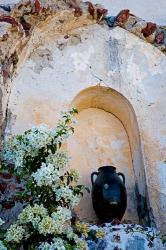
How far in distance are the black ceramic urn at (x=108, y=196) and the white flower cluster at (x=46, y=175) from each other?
1189 mm

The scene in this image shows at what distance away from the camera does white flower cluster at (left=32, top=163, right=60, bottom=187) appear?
2.91 meters

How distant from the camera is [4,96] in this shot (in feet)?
13.8

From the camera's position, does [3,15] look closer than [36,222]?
No

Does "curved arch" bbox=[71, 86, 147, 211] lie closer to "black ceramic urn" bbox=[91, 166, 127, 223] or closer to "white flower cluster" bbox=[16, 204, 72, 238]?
"black ceramic urn" bbox=[91, 166, 127, 223]

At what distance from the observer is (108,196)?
13.3ft

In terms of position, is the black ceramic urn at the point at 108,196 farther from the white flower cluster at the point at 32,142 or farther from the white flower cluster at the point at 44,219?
the white flower cluster at the point at 44,219

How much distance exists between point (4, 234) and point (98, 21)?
8.23 feet

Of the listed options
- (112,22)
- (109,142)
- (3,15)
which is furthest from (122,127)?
(3,15)

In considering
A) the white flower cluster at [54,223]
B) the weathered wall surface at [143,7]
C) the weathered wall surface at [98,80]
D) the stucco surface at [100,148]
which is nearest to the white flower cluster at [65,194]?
the white flower cluster at [54,223]

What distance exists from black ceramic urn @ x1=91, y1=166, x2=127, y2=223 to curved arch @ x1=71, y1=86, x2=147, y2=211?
296mm

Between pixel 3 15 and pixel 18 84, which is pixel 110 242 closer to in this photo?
pixel 18 84

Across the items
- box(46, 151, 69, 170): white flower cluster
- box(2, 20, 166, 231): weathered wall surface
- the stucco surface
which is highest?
box(2, 20, 166, 231): weathered wall surface

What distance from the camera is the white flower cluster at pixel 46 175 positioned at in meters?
2.91

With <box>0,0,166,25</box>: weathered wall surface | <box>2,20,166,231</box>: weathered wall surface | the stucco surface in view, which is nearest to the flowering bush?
<box>2,20,166,231</box>: weathered wall surface
